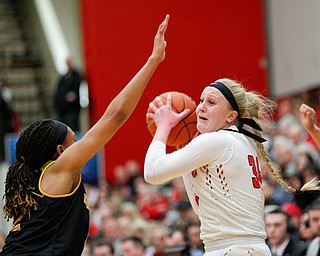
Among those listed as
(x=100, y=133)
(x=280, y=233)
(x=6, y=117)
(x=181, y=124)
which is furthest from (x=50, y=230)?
(x=6, y=117)

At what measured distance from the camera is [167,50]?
15.3 metres

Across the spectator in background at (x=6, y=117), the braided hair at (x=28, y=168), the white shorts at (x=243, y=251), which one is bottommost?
the spectator in background at (x=6, y=117)

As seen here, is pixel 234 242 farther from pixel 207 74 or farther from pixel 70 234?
pixel 207 74

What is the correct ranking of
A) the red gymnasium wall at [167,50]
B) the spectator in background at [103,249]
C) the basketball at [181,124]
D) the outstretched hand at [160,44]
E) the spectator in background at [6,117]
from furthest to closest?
1. the red gymnasium wall at [167,50]
2. the spectator in background at [6,117]
3. the spectator in background at [103,249]
4. the basketball at [181,124]
5. the outstretched hand at [160,44]

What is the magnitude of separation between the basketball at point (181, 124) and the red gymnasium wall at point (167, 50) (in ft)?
34.5

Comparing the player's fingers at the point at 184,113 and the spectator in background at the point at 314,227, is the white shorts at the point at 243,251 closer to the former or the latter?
the player's fingers at the point at 184,113

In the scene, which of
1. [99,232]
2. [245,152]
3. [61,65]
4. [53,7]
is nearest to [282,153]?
[99,232]

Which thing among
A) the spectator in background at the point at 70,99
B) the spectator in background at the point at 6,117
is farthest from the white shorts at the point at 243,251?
the spectator in background at the point at 70,99

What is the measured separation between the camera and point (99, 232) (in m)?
11.7

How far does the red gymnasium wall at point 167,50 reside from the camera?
15477 mm

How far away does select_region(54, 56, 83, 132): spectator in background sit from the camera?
1536cm

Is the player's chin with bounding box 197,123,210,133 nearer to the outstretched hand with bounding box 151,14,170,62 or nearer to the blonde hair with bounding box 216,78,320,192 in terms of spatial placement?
the blonde hair with bounding box 216,78,320,192

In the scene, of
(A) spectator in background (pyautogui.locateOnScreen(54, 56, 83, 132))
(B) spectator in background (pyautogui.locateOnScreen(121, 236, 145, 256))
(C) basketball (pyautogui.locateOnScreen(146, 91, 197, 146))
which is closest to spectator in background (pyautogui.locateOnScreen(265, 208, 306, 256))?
(B) spectator in background (pyautogui.locateOnScreen(121, 236, 145, 256))

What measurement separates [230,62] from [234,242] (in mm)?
11828
